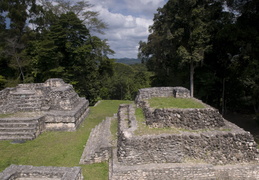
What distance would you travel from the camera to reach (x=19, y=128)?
8883 mm

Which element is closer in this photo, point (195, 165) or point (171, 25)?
point (195, 165)

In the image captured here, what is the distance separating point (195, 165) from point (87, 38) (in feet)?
54.5

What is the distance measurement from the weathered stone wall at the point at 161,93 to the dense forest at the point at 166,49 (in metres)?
3.68

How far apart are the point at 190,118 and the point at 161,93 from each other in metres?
3.56

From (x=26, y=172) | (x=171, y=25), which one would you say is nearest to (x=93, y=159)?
(x=26, y=172)

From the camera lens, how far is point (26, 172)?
5.06 meters

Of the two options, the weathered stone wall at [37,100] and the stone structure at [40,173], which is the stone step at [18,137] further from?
the stone structure at [40,173]

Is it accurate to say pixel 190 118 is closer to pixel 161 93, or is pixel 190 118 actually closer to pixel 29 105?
pixel 161 93

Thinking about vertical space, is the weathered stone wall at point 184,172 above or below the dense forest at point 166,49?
below

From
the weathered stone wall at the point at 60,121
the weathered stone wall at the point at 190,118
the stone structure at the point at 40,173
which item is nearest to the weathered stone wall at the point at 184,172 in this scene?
the stone structure at the point at 40,173

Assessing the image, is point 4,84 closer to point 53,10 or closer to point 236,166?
→ point 53,10

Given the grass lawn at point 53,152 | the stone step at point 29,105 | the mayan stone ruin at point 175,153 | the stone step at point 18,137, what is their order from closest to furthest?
the mayan stone ruin at point 175,153 < the grass lawn at point 53,152 < the stone step at point 18,137 < the stone step at point 29,105

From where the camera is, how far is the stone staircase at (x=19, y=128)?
340 inches

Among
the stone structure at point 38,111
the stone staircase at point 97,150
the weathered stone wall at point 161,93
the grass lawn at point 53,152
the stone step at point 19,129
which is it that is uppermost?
the weathered stone wall at point 161,93
